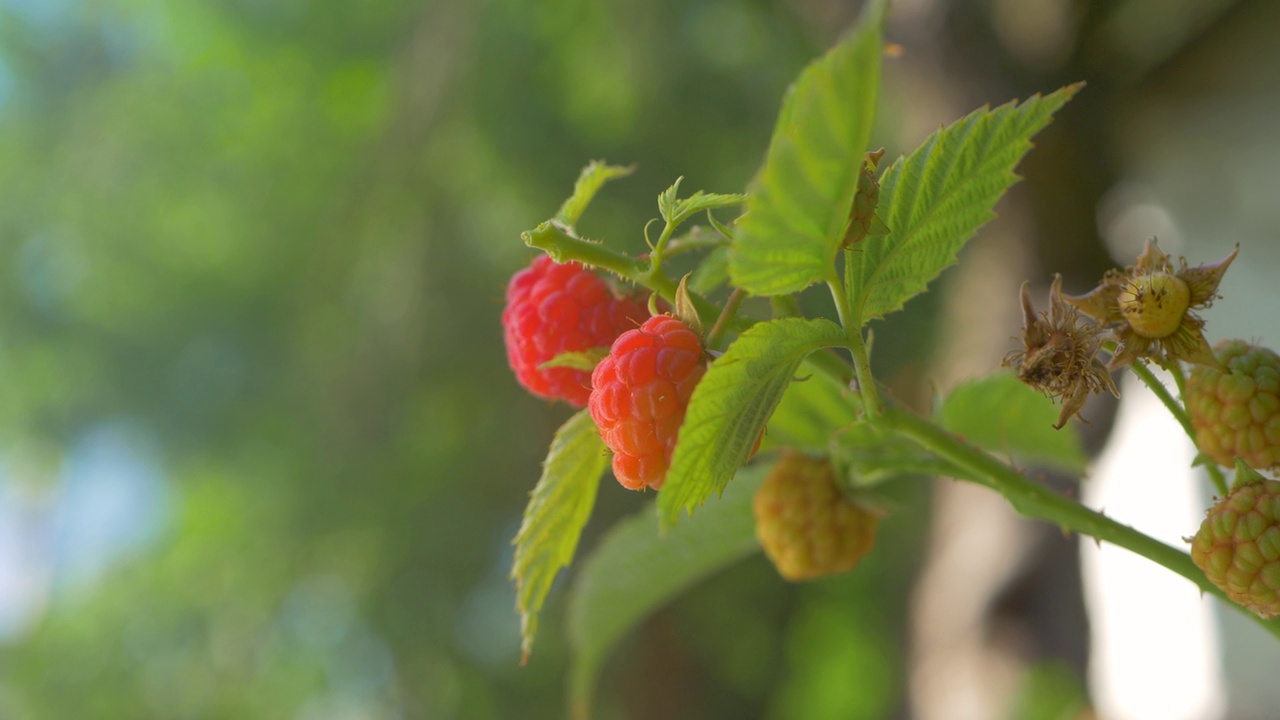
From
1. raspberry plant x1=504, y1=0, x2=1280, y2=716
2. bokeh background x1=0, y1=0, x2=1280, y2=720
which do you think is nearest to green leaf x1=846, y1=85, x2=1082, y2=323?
raspberry plant x1=504, y1=0, x2=1280, y2=716

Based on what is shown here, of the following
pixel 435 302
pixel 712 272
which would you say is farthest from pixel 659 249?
pixel 435 302

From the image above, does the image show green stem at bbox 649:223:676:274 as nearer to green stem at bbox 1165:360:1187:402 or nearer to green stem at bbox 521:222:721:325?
green stem at bbox 521:222:721:325

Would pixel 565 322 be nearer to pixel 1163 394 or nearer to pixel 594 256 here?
pixel 594 256

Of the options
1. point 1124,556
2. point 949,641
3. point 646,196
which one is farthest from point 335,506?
point 1124,556

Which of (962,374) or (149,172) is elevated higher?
(149,172)

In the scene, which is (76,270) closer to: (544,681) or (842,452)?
(544,681)

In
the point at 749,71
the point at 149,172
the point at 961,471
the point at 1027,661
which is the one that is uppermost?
the point at 149,172

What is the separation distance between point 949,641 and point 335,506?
1365mm

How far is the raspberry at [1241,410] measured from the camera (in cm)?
31

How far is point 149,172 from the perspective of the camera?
9.02 ft

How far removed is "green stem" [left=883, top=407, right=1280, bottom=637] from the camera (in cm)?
29

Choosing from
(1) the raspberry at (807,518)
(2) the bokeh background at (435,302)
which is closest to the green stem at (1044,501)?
(1) the raspberry at (807,518)

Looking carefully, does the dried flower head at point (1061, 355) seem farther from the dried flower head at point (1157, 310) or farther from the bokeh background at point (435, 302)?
the bokeh background at point (435, 302)

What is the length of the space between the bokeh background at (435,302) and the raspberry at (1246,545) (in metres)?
1.34
